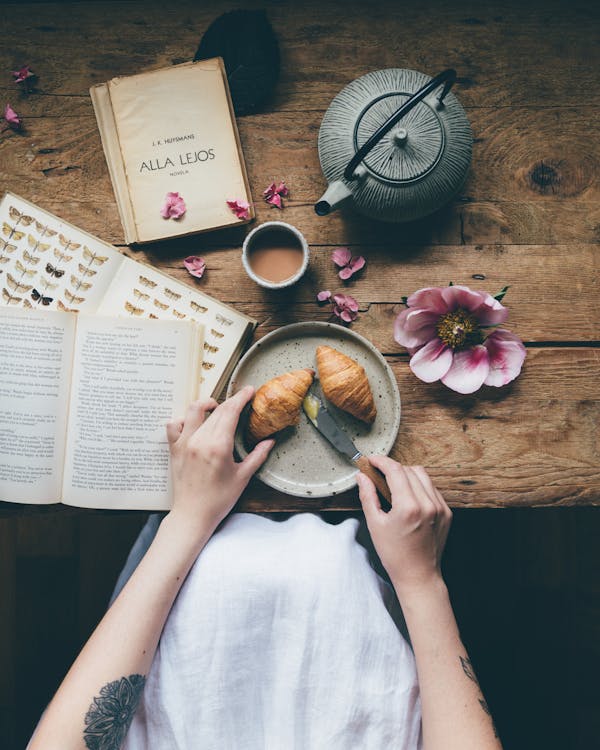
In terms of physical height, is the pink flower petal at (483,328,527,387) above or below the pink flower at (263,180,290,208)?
below

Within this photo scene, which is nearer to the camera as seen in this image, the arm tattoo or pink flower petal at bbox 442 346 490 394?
the arm tattoo

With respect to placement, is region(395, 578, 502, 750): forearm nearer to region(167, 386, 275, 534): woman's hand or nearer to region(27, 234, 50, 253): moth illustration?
region(167, 386, 275, 534): woman's hand

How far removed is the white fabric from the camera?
0.79m

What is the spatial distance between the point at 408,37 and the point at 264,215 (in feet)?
1.25

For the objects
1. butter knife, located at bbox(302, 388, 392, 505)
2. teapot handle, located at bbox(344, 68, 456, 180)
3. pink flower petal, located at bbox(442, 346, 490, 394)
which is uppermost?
teapot handle, located at bbox(344, 68, 456, 180)

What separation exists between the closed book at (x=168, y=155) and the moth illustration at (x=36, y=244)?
5.5 inches

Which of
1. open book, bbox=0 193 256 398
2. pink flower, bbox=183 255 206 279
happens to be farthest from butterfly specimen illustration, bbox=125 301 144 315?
pink flower, bbox=183 255 206 279

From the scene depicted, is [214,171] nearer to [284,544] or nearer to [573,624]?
[284,544]

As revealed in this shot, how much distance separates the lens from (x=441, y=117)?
792 millimetres

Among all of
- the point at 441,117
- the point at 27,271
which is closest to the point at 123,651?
the point at 27,271

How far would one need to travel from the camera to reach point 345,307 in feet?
3.01

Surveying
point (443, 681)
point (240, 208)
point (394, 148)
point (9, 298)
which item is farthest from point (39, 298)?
point (443, 681)

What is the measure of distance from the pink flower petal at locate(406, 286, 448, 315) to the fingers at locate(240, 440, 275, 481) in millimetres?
320

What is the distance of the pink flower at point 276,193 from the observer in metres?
0.91
